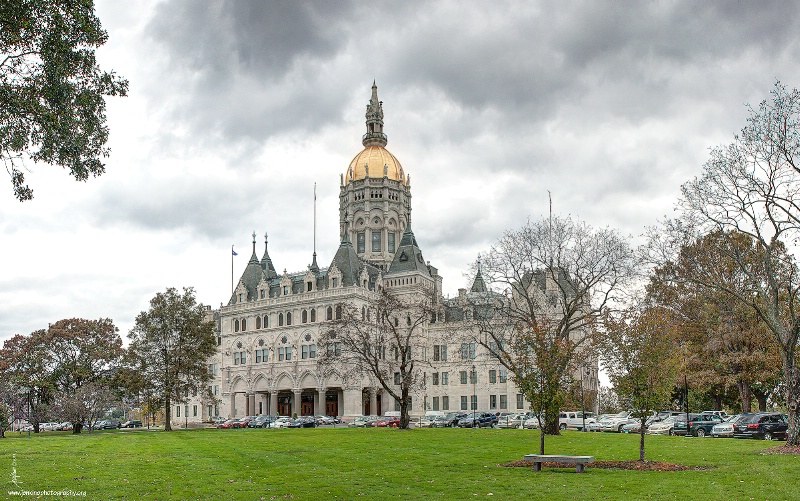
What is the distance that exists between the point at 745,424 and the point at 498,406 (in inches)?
1912

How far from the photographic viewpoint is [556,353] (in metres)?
29.2

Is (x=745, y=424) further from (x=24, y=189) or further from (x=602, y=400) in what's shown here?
(x=602, y=400)

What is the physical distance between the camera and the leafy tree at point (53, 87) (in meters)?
20.1

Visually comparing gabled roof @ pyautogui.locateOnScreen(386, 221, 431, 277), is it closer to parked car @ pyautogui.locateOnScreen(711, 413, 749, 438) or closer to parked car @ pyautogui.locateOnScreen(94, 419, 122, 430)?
parked car @ pyautogui.locateOnScreen(94, 419, 122, 430)

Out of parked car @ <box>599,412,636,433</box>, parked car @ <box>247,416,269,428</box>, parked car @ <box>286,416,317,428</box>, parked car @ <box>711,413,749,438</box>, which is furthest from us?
parked car @ <box>247,416,269,428</box>

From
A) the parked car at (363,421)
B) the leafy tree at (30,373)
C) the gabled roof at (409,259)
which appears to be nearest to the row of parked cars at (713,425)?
the parked car at (363,421)

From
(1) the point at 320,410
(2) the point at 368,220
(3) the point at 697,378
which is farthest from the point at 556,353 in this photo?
(2) the point at 368,220

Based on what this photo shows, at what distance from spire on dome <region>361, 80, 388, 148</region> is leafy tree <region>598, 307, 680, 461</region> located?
93.4 m

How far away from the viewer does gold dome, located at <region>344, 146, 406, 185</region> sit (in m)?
115

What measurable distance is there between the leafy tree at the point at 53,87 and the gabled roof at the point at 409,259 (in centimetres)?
7459

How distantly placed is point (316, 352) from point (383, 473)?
6586 centimetres

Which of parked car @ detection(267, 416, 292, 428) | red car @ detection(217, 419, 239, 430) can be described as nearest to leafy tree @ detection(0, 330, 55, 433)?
red car @ detection(217, 419, 239, 430)

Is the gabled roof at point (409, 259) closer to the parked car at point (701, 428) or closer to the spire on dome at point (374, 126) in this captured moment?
the spire on dome at point (374, 126)

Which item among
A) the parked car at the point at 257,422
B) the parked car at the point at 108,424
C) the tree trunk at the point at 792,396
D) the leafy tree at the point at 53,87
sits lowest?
the parked car at the point at 108,424
